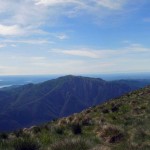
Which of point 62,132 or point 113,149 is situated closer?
point 113,149

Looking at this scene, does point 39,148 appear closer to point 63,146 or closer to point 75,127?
point 63,146

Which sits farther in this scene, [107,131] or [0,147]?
[107,131]

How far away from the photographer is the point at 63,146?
1089 centimetres

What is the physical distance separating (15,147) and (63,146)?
1726 mm

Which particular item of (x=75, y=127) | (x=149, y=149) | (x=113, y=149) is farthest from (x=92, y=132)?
(x=149, y=149)

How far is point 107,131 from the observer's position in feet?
52.7

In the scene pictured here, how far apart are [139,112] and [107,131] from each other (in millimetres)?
8995

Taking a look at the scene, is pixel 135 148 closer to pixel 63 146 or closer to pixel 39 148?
pixel 63 146

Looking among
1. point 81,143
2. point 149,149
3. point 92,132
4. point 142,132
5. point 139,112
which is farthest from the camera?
point 139,112

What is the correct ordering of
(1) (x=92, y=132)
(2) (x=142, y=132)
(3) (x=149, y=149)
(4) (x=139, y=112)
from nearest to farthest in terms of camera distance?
(3) (x=149, y=149), (2) (x=142, y=132), (1) (x=92, y=132), (4) (x=139, y=112)

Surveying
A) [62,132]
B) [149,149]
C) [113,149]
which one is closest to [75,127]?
[62,132]

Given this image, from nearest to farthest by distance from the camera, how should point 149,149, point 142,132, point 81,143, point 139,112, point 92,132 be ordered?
point 149,149
point 81,143
point 142,132
point 92,132
point 139,112

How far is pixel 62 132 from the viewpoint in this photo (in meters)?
17.9

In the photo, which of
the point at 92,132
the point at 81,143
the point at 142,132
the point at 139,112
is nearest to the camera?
the point at 81,143
